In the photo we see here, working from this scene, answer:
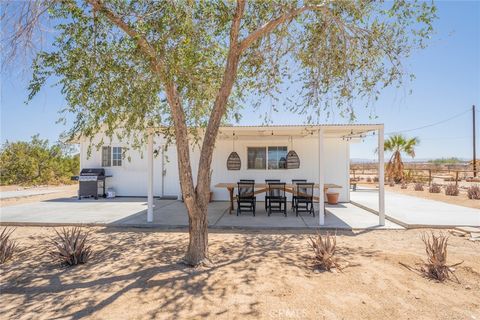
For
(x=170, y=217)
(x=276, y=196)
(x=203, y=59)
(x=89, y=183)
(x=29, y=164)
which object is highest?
(x=203, y=59)

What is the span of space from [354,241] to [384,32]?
4.34 metres

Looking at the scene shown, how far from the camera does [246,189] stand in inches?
355

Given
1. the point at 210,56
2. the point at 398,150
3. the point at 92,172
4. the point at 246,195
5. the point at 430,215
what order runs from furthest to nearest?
the point at 398,150 → the point at 92,172 → the point at 246,195 → the point at 430,215 → the point at 210,56

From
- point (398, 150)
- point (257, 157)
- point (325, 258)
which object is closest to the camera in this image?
point (325, 258)

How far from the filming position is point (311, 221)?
8.06 meters

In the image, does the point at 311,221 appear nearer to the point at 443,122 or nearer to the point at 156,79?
the point at 156,79

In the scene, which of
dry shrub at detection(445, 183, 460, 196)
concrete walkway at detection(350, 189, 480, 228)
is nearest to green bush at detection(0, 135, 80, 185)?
concrete walkway at detection(350, 189, 480, 228)

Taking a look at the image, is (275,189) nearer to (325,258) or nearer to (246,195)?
(246,195)

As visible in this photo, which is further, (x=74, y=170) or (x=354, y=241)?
(x=74, y=170)

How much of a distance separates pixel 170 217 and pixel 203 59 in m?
5.34

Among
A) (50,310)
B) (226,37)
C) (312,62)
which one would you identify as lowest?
(50,310)

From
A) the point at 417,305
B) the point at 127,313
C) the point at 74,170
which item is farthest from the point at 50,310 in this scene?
the point at 74,170

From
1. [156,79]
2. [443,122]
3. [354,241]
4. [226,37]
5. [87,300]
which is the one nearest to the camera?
[87,300]

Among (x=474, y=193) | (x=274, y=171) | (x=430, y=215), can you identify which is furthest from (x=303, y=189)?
(x=474, y=193)
